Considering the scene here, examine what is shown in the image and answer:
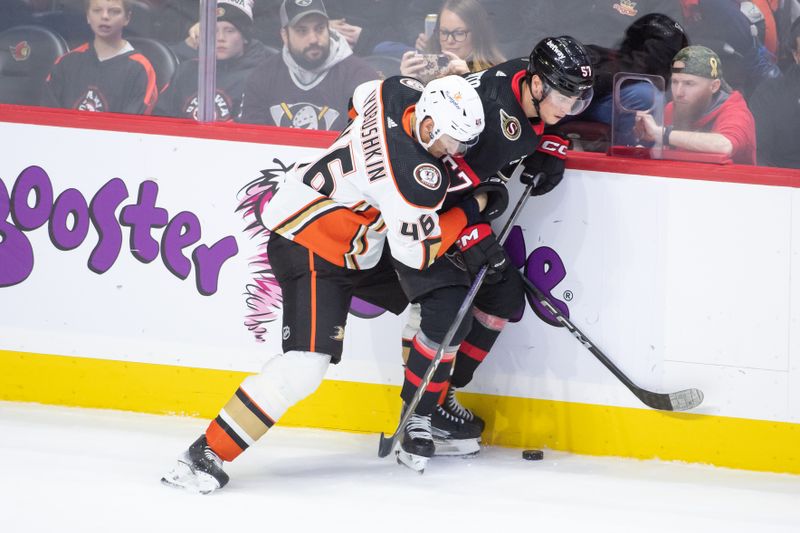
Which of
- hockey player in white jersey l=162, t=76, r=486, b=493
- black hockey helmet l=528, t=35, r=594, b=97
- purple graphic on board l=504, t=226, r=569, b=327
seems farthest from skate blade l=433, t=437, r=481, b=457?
black hockey helmet l=528, t=35, r=594, b=97

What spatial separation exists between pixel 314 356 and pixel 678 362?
3.89ft

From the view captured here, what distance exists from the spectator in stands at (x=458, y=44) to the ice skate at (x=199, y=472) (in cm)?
146

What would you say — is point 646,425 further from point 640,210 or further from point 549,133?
point 549,133

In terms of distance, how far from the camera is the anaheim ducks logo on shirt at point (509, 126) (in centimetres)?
321

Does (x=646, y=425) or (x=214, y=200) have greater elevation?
(x=214, y=200)

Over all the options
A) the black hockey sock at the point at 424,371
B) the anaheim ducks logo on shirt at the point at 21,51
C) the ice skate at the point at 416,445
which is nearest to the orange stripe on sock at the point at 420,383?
the black hockey sock at the point at 424,371

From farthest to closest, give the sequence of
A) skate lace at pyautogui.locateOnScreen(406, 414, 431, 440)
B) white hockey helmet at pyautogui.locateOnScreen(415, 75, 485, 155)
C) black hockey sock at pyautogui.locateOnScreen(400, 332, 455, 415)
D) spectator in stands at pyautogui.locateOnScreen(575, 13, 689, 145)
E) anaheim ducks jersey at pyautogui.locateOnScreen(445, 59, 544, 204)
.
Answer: spectator in stands at pyautogui.locateOnScreen(575, 13, 689, 145) < skate lace at pyautogui.locateOnScreen(406, 414, 431, 440) < black hockey sock at pyautogui.locateOnScreen(400, 332, 455, 415) < anaheim ducks jersey at pyautogui.locateOnScreen(445, 59, 544, 204) < white hockey helmet at pyautogui.locateOnScreen(415, 75, 485, 155)

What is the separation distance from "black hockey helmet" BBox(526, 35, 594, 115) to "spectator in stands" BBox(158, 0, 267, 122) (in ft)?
3.63

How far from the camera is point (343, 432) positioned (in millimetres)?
3734

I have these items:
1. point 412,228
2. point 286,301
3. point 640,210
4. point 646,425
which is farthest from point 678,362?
point 286,301

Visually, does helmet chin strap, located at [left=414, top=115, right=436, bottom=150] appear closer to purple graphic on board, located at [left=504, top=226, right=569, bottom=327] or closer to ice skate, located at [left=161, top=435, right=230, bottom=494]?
purple graphic on board, located at [left=504, top=226, right=569, bottom=327]

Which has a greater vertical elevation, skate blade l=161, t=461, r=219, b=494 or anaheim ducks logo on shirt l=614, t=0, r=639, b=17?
anaheim ducks logo on shirt l=614, t=0, r=639, b=17

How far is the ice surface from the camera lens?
295 centimetres

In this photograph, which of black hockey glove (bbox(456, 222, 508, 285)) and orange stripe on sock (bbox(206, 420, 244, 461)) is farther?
black hockey glove (bbox(456, 222, 508, 285))
